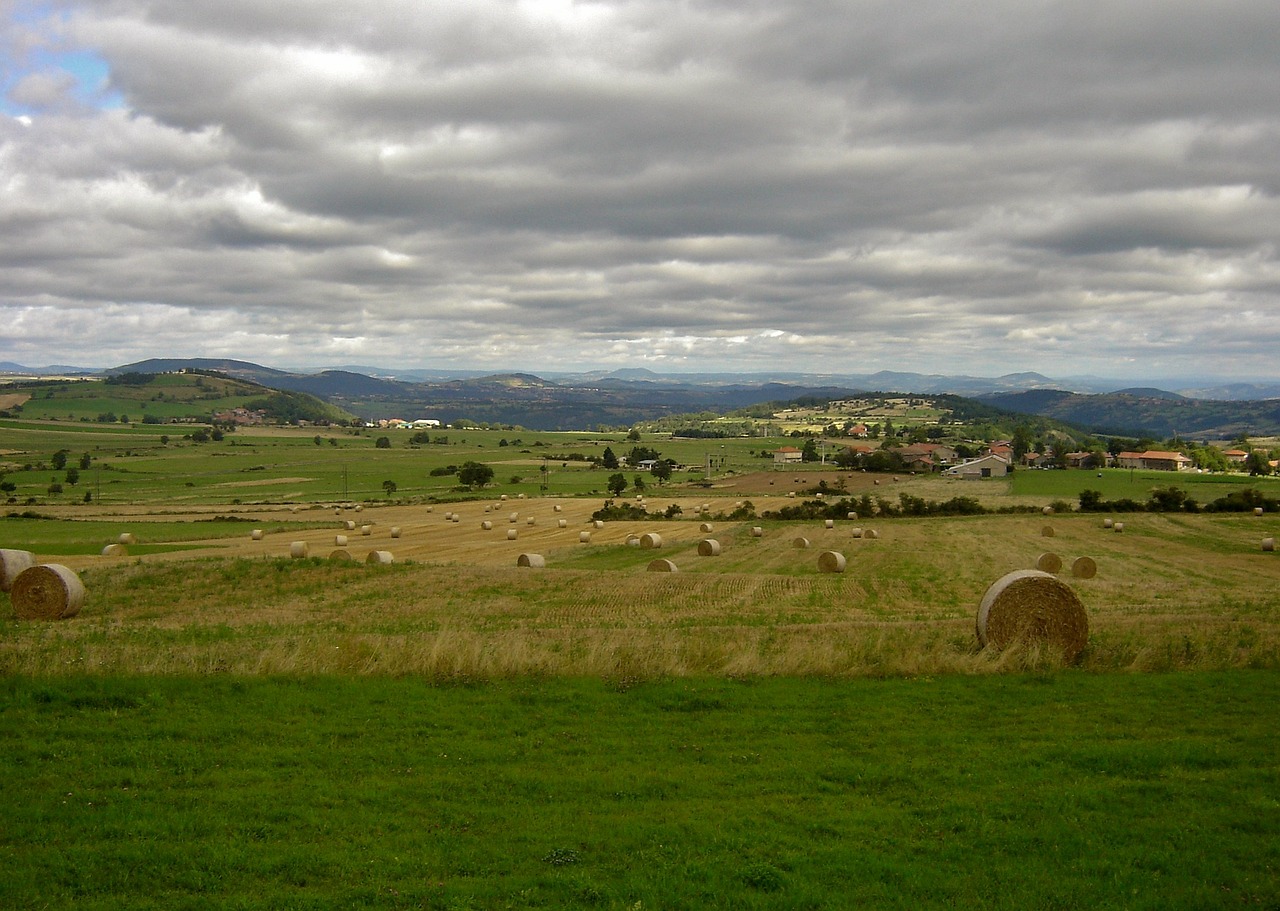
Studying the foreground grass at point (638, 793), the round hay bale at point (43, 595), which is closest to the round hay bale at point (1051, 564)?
the foreground grass at point (638, 793)

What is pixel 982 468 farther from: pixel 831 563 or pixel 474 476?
pixel 831 563

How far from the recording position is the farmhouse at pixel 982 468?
107938 millimetres

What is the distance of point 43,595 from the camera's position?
79.4ft

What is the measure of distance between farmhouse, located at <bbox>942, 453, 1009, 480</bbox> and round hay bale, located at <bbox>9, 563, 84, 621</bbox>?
96261 mm

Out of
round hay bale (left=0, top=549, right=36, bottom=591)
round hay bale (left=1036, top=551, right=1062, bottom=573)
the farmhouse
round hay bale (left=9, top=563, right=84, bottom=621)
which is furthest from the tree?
round hay bale (left=9, top=563, right=84, bottom=621)

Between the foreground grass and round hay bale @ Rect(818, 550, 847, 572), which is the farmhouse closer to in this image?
round hay bale @ Rect(818, 550, 847, 572)

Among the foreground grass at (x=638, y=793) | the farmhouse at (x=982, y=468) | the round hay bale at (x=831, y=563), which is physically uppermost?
the foreground grass at (x=638, y=793)

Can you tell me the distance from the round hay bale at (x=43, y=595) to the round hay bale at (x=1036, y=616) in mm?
23354

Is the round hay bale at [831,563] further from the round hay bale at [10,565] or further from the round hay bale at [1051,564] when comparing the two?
the round hay bale at [10,565]

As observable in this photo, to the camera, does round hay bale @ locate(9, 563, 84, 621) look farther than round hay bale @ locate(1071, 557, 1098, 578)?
No

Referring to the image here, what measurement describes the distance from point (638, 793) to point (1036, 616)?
416 inches

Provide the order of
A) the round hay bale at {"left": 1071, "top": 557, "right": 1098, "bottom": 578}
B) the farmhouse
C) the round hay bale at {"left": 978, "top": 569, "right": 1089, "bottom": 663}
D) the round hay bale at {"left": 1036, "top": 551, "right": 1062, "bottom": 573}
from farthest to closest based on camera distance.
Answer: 1. the farmhouse
2. the round hay bale at {"left": 1036, "top": 551, "right": 1062, "bottom": 573}
3. the round hay bale at {"left": 1071, "top": 557, "right": 1098, "bottom": 578}
4. the round hay bale at {"left": 978, "top": 569, "right": 1089, "bottom": 663}

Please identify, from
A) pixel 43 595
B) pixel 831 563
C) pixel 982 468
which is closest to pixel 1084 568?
pixel 831 563

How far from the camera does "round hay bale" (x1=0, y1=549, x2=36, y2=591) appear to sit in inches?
1053
